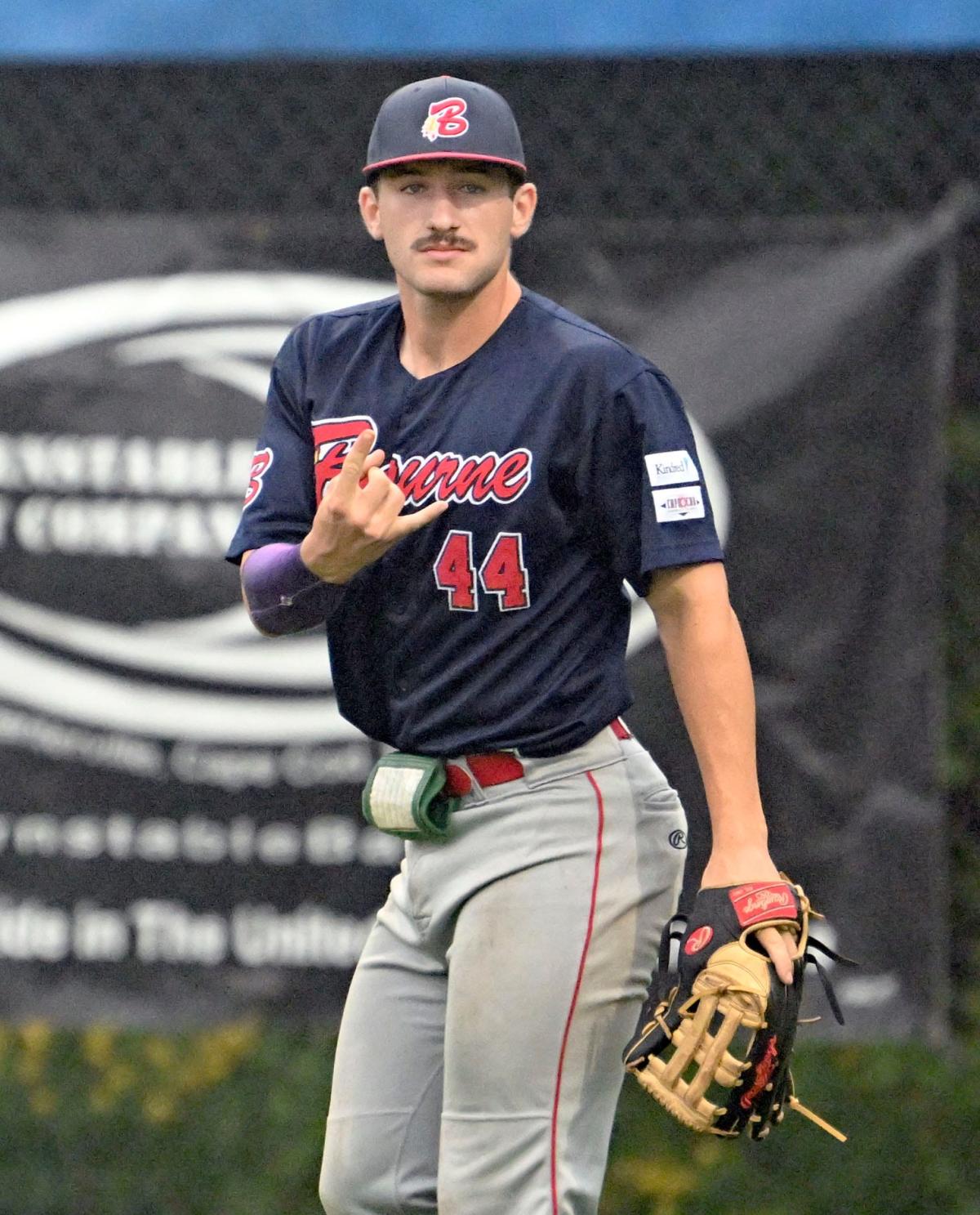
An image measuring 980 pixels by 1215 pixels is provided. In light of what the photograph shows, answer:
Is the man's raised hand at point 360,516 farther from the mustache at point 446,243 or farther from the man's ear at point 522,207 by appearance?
the man's ear at point 522,207

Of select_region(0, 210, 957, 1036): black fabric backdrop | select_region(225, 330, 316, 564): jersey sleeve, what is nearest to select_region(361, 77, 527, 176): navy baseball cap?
select_region(225, 330, 316, 564): jersey sleeve

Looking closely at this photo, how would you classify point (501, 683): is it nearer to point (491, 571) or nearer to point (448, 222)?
point (491, 571)

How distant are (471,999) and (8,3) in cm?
283

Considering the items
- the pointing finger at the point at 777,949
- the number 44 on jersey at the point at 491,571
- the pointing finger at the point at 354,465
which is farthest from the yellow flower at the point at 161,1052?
the pointing finger at the point at 354,465

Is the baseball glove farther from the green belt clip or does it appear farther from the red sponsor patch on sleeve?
the green belt clip

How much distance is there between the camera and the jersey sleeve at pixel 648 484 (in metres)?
2.58

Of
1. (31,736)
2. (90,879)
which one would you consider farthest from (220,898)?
(31,736)

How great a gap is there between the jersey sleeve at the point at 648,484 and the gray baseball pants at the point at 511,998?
31 cm

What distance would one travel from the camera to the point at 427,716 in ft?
8.81

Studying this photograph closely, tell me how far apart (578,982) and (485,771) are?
0.32m

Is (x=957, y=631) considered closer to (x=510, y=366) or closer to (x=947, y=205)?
(x=947, y=205)

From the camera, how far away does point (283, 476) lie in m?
2.82

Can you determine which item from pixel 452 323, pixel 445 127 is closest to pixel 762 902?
pixel 452 323

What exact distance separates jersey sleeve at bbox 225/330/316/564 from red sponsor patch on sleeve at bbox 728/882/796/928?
0.86 meters
